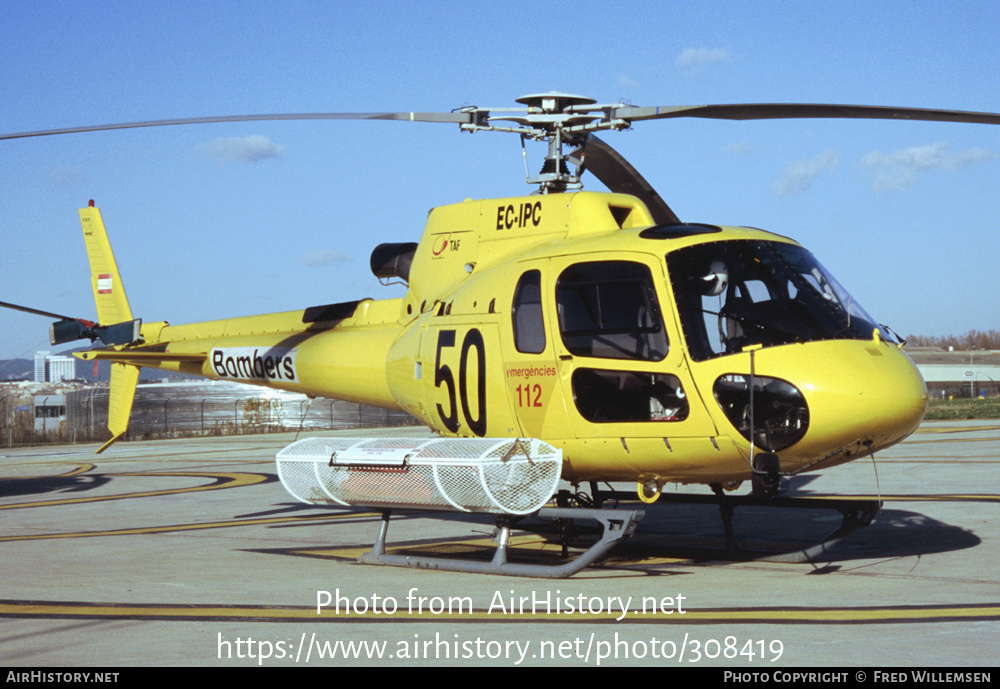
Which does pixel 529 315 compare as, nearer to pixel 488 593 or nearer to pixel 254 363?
pixel 488 593

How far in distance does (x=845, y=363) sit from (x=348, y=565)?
5.02 m

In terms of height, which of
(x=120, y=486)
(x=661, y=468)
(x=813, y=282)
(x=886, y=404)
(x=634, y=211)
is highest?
(x=634, y=211)

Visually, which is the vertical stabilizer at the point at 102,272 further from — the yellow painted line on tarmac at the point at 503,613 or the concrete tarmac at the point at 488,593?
the yellow painted line on tarmac at the point at 503,613

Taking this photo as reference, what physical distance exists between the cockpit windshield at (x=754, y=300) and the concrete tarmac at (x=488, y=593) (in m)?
2.05

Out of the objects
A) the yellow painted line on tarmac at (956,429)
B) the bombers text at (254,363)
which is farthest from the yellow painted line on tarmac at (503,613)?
the yellow painted line on tarmac at (956,429)

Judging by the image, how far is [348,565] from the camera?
1007cm

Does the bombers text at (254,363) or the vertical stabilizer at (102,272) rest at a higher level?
the vertical stabilizer at (102,272)

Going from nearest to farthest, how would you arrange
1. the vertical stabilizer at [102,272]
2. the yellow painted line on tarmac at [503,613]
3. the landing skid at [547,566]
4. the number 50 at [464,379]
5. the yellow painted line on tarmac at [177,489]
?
the yellow painted line on tarmac at [503,613]
the landing skid at [547,566]
the number 50 at [464,379]
the vertical stabilizer at [102,272]
the yellow painted line on tarmac at [177,489]

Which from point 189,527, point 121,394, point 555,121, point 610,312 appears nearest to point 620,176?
point 555,121

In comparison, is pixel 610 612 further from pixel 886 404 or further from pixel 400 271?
pixel 400 271

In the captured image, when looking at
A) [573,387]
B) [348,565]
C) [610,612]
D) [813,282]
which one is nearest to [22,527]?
[348,565]

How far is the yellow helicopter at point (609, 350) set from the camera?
8383 mm

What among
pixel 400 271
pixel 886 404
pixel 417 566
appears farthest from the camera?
pixel 400 271

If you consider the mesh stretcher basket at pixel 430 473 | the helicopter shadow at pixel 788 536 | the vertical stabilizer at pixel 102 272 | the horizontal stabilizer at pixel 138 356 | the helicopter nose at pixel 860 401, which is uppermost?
the vertical stabilizer at pixel 102 272
